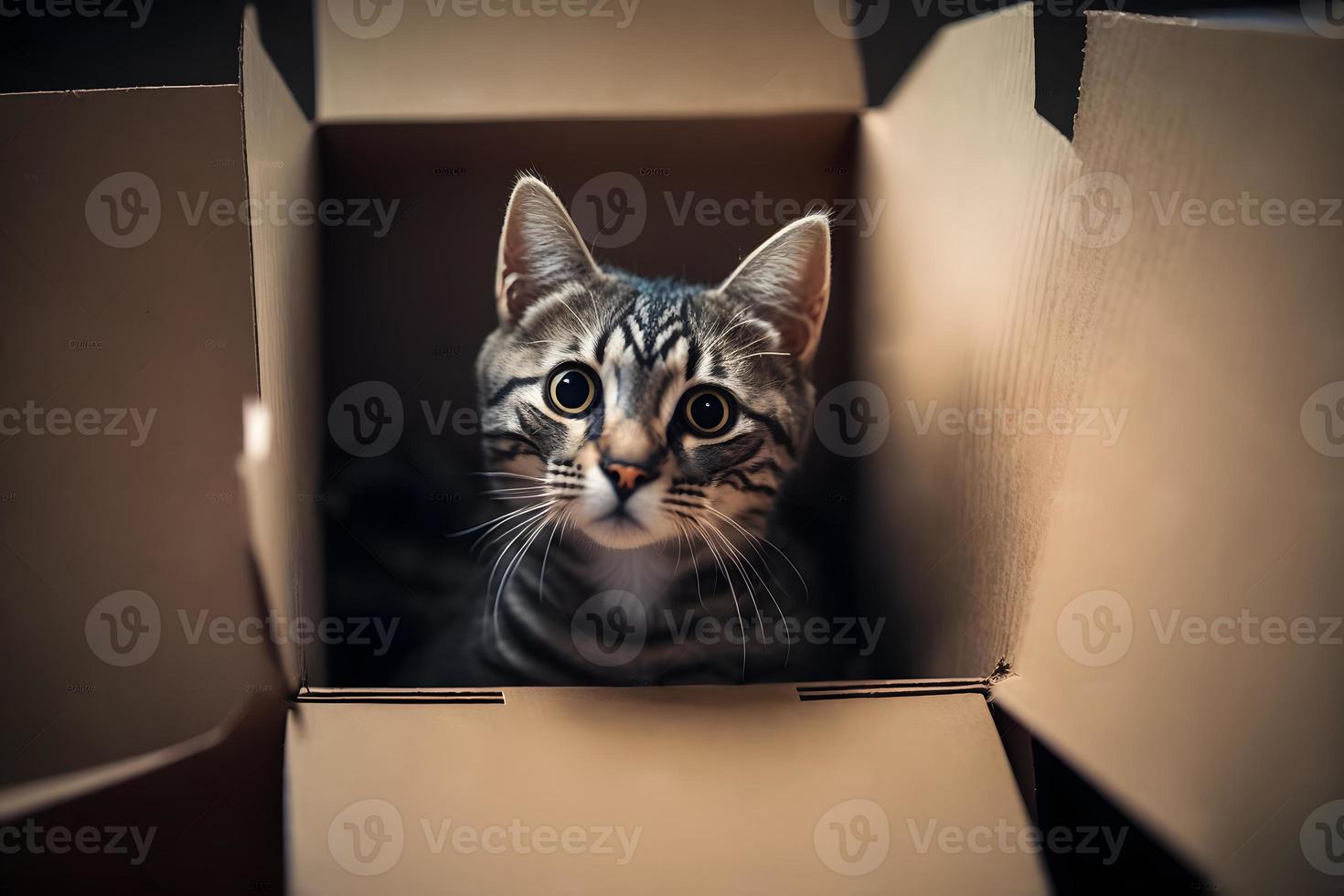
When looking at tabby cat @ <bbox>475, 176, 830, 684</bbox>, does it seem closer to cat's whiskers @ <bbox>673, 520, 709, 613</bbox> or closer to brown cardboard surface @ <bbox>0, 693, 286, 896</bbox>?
cat's whiskers @ <bbox>673, 520, 709, 613</bbox>

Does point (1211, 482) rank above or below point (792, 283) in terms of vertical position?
below

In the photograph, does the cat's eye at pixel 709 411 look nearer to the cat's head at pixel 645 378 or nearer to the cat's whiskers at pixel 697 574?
the cat's head at pixel 645 378

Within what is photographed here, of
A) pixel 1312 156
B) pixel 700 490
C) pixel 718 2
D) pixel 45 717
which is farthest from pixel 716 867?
pixel 718 2

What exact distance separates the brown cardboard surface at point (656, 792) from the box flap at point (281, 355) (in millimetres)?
152

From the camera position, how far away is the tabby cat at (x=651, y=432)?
A: 0.95 metres

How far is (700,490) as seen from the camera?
3.08 ft

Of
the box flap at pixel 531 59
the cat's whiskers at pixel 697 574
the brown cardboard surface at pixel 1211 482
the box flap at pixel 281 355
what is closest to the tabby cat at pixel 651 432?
the cat's whiskers at pixel 697 574

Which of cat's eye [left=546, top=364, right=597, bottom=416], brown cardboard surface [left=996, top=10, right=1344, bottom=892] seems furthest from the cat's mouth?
brown cardboard surface [left=996, top=10, right=1344, bottom=892]

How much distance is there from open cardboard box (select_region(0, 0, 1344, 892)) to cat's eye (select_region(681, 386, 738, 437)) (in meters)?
0.26

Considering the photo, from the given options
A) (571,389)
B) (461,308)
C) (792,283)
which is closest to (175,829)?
(571,389)

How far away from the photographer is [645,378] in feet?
3.12

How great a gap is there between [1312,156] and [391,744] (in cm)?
99

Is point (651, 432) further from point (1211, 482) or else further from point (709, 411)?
point (1211, 482)

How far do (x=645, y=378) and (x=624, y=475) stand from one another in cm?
15
